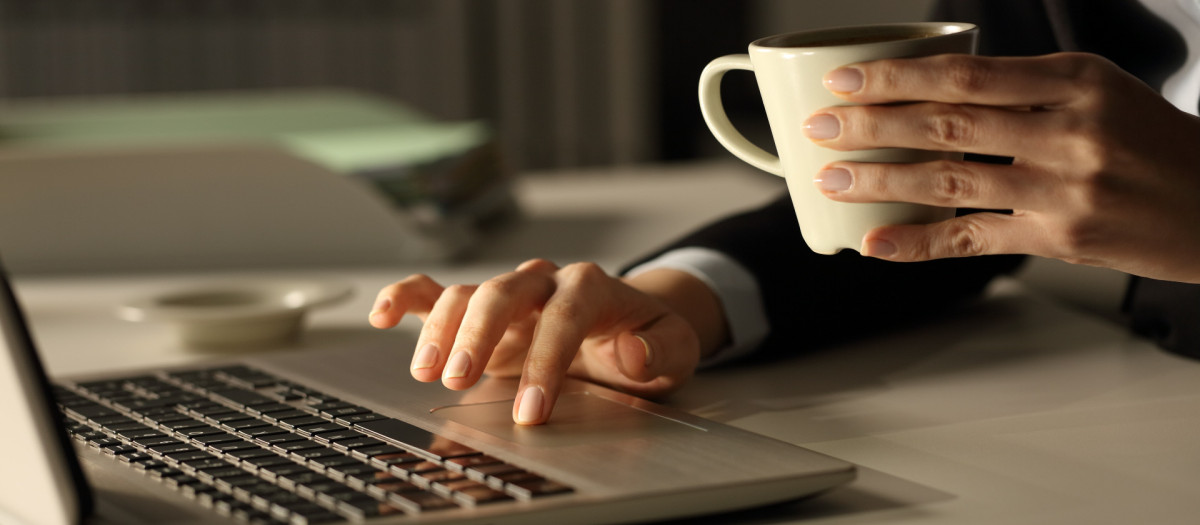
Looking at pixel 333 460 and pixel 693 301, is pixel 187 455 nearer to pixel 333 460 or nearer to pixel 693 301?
pixel 333 460

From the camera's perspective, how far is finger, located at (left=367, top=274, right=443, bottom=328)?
69 centimetres

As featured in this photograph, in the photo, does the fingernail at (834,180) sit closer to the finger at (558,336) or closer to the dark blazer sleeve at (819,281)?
the finger at (558,336)

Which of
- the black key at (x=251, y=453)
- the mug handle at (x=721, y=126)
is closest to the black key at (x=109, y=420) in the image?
the black key at (x=251, y=453)

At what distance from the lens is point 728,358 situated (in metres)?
0.77

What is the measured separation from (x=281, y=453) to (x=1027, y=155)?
13.0 inches

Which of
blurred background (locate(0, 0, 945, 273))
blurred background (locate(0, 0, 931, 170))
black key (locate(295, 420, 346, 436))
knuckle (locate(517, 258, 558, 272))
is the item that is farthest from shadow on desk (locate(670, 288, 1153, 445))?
blurred background (locate(0, 0, 931, 170))

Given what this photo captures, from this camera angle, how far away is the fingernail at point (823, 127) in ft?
1.61

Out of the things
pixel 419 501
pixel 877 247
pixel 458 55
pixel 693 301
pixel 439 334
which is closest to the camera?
pixel 419 501

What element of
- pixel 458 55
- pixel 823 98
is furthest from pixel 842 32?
pixel 458 55

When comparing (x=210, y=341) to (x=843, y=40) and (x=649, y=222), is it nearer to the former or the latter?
(x=843, y=40)

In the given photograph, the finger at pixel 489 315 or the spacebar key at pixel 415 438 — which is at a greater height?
the finger at pixel 489 315

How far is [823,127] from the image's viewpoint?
0.49 m

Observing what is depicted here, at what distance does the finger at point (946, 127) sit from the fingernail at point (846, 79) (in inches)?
0.5

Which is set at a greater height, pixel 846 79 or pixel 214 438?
pixel 846 79
